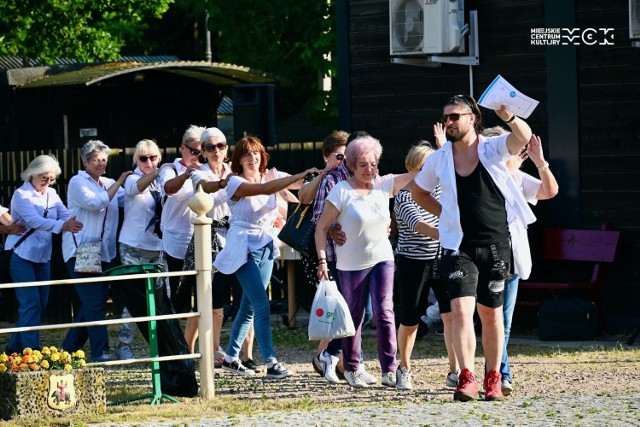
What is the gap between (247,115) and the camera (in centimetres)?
1634

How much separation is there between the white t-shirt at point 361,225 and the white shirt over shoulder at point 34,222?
10.3ft

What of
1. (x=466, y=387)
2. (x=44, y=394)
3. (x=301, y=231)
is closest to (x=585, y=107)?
(x=301, y=231)

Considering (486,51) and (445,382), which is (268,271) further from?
(486,51)

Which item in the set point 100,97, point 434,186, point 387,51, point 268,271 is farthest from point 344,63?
point 100,97

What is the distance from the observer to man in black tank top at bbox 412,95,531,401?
9523mm

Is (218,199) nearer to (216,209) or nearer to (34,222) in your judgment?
(216,209)

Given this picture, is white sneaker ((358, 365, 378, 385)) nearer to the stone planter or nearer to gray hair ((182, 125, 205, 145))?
the stone planter

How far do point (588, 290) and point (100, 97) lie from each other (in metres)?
12.8

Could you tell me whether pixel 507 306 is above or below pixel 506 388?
above

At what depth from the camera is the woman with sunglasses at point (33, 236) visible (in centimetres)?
1249

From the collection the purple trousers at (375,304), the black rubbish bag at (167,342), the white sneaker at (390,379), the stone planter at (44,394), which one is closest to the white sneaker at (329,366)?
the purple trousers at (375,304)

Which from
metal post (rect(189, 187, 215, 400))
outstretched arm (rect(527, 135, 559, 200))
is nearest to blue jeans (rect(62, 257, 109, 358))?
metal post (rect(189, 187, 215, 400))

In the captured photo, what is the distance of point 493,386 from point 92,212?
4337 millimetres

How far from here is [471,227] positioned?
955cm
